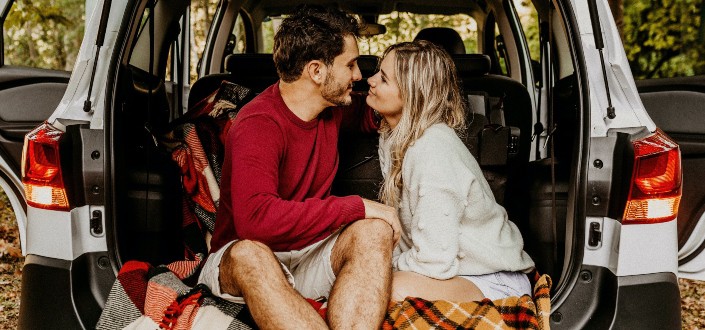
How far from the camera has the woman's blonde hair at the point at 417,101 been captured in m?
2.53

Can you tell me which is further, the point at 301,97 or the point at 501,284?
the point at 301,97

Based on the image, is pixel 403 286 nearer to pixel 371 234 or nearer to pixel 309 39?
pixel 371 234

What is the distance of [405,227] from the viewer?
2572 mm

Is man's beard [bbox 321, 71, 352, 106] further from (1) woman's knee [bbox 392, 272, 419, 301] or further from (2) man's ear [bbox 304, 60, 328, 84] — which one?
(1) woman's knee [bbox 392, 272, 419, 301]

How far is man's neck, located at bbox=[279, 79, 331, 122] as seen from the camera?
8.55 ft

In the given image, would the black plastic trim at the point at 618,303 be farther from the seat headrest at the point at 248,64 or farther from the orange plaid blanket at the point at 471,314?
the seat headrest at the point at 248,64

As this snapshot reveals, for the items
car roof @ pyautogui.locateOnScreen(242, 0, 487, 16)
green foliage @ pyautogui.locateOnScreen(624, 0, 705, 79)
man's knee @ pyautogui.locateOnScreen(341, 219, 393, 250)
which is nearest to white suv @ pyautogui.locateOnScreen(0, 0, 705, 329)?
man's knee @ pyautogui.locateOnScreen(341, 219, 393, 250)

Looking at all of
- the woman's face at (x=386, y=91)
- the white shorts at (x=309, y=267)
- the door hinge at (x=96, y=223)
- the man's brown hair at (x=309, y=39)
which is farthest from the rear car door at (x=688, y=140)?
the door hinge at (x=96, y=223)

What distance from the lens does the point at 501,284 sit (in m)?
2.43

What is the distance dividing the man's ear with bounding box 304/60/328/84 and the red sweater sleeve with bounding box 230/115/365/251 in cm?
29

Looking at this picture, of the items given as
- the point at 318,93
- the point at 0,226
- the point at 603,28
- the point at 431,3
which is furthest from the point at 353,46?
the point at 0,226

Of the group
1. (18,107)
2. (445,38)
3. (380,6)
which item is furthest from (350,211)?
(380,6)

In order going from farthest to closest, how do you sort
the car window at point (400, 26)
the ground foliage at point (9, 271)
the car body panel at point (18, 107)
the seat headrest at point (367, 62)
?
the car window at point (400, 26) < the ground foliage at point (9, 271) < the seat headrest at point (367, 62) < the car body panel at point (18, 107)

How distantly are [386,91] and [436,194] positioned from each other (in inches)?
17.6
